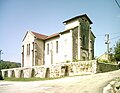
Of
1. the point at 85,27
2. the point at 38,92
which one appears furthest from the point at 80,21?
the point at 38,92

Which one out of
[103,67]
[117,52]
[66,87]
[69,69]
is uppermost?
[117,52]

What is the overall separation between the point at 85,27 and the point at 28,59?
588 inches

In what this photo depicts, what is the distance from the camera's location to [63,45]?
1652 inches

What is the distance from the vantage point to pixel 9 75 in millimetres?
44188

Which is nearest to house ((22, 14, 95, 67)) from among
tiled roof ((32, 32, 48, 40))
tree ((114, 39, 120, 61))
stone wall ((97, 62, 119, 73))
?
tiled roof ((32, 32, 48, 40))

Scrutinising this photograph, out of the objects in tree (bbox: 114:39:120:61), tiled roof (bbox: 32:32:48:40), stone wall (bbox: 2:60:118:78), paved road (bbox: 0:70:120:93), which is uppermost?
tiled roof (bbox: 32:32:48:40)

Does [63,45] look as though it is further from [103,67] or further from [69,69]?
[103,67]

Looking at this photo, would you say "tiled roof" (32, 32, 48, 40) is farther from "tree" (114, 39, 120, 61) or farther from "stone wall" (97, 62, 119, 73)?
"stone wall" (97, 62, 119, 73)

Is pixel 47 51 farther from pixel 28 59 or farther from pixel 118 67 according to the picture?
pixel 118 67

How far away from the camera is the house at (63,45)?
4050 centimetres

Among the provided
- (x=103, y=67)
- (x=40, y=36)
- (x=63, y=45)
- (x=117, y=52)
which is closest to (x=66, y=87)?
(x=103, y=67)

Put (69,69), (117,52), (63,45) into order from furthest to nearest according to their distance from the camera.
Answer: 1. (117,52)
2. (63,45)
3. (69,69)

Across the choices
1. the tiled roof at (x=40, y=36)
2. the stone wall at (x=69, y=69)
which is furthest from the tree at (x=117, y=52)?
the tiled roof at (x=40, y=36)

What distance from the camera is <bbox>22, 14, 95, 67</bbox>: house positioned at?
133 ft
